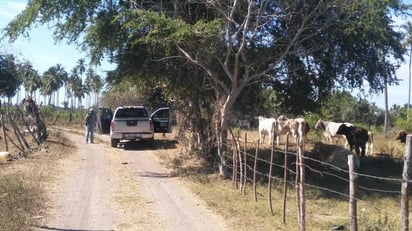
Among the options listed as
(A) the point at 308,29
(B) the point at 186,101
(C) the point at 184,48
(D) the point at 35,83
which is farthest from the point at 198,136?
(D) the point at 35,83

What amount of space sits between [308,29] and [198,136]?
244 inches

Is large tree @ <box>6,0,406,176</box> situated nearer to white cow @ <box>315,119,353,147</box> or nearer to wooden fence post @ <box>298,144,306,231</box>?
wooden fence post @ <box>298,144,306,231</box>

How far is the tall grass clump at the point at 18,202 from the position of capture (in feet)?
32.4

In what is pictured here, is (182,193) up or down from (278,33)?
down

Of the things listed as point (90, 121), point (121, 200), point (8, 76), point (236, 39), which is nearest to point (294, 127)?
point (236, 39)

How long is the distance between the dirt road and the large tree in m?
3.00

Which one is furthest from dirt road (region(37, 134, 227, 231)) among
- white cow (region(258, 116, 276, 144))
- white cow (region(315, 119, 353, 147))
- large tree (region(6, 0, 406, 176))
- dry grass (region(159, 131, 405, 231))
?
white cow (region(315, 119, 353, 147))

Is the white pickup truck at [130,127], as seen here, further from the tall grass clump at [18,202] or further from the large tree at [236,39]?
the tall grass clump at [18,202]

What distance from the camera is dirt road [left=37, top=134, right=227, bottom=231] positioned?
1078cm

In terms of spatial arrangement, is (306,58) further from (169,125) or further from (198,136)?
(169,125)

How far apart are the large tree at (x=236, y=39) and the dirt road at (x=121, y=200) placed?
3.00 m

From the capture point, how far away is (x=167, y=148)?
2512 cm

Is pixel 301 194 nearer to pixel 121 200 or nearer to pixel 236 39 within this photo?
pixel 121 200

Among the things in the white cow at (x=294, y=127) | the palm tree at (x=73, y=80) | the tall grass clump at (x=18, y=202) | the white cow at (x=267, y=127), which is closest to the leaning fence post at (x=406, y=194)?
the tall grass clump at (x=18, y=202)
